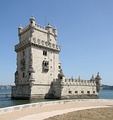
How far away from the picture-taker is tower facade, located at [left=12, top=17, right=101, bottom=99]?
159ft

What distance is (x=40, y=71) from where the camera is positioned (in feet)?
164

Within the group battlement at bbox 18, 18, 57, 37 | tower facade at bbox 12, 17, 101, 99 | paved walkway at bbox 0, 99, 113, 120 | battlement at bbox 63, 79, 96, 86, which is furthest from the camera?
battlement at bbox 63, 79, 96, 86

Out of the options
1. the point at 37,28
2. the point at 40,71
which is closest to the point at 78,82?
the point at 40,71

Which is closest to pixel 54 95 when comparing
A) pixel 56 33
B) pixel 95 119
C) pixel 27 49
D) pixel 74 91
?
pixel 74 91

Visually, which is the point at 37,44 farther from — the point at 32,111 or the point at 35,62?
the point at 32,111

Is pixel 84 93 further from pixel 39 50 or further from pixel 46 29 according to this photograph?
pixel 46 29

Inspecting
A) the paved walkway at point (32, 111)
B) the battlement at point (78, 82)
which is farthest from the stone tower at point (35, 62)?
the paved walkway at point (32, 111)

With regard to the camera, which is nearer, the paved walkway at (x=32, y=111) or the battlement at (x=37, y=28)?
the paved walkway at (x=32, y=111)

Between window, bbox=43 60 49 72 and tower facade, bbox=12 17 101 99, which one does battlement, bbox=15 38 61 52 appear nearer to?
tower facade, bbox=12 17 101 99

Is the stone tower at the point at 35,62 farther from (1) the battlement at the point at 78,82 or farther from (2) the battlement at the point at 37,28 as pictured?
(1) the battlement at the point at 78,82

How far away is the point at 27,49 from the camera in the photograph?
50.6 m

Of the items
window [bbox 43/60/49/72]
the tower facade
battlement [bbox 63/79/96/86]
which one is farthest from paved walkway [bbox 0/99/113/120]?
battlement [bbox 63/79/96/86]

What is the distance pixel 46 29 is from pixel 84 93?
2398 cm

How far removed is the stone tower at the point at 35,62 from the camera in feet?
157
